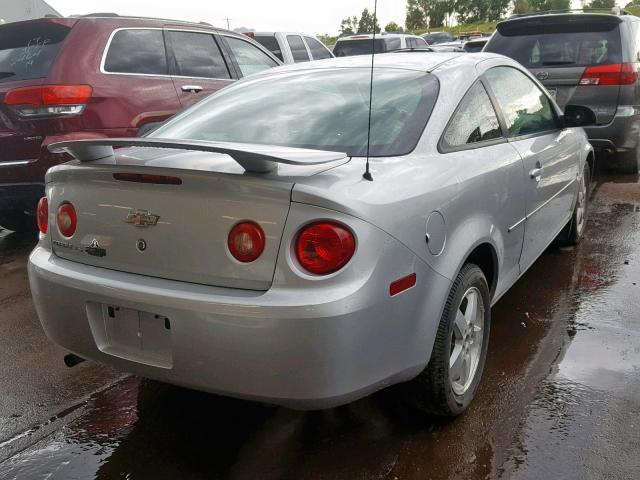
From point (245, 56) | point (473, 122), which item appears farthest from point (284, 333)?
point (245, 56)

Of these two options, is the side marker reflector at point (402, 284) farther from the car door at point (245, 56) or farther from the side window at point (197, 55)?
the car door at point (245, 56)

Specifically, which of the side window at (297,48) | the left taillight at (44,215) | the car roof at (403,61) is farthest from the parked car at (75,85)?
the side window at (297,48)

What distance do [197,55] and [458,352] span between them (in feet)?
14.5

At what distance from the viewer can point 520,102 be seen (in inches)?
148

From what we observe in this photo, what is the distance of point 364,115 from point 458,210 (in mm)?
607

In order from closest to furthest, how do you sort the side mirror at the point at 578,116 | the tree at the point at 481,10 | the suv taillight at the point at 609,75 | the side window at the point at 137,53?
1. the side mirror at the point at 578,116
2. the side window at the point at 137,53
3. the suv taillight at the point at 609,75
4. the tree at the point at 481,10

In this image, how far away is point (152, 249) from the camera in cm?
229

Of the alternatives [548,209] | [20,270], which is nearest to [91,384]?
[20,270]

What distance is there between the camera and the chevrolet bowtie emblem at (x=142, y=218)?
227cm

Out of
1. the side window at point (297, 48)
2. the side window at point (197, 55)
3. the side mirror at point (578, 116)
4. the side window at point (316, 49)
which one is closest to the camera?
the side mirror at point (578, 116)

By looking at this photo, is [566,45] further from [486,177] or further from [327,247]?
→ [327,247]

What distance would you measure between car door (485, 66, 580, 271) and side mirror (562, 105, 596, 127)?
72mm

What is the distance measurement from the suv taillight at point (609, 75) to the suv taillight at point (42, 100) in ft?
16.7

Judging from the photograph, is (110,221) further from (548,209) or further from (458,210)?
(548,209)
